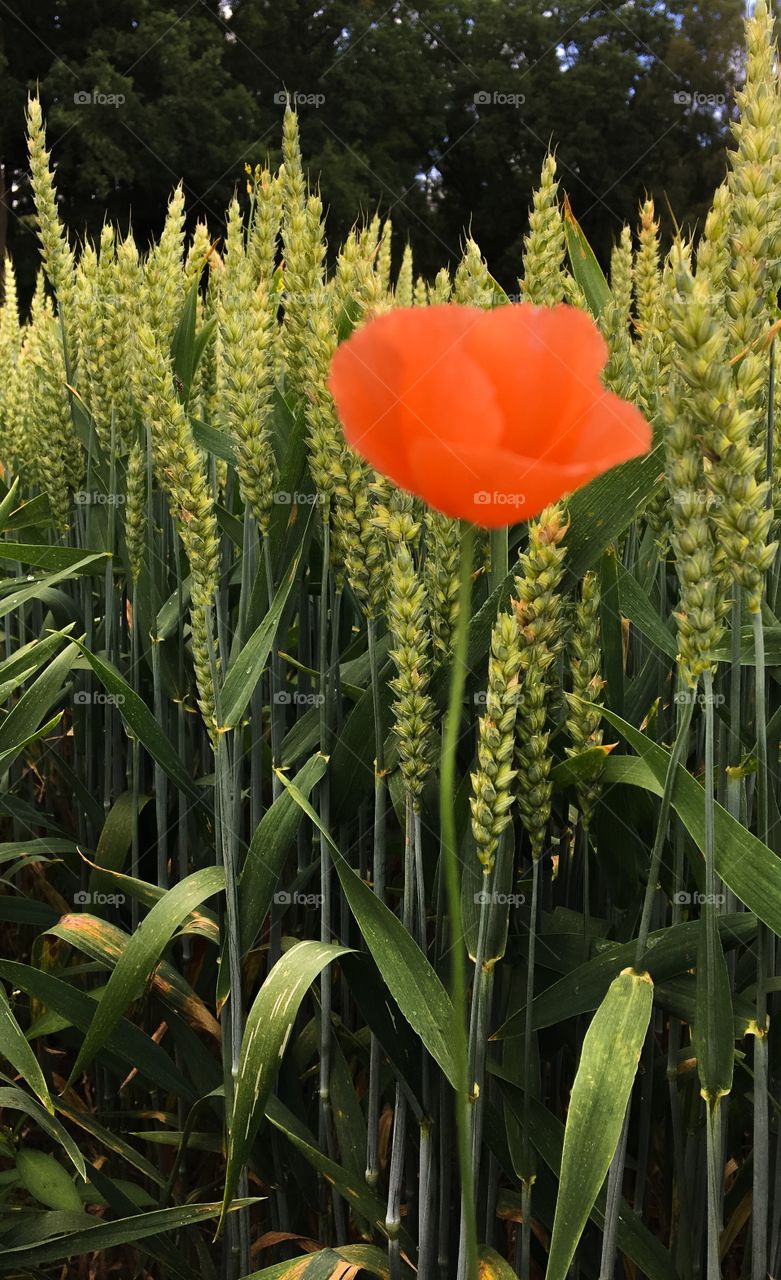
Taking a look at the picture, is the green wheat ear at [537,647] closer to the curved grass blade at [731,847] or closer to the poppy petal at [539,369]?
the curved grass blade at [731,847]

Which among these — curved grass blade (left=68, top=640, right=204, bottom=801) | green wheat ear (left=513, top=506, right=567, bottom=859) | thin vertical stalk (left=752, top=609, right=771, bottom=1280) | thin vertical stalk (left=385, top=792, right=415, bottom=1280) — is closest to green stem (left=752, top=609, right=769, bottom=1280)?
thin vertical stalk (left=752, top=609, right=771, bottom=1280)

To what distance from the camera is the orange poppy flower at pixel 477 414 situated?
1.59 ft

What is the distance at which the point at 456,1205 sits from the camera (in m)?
0.99

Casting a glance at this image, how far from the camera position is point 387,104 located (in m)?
17.4

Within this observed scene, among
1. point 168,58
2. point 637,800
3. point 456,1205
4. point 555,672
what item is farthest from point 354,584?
point 168,58

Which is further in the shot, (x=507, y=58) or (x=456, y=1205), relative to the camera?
(x=507, y=58)

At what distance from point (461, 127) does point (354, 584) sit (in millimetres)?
19768

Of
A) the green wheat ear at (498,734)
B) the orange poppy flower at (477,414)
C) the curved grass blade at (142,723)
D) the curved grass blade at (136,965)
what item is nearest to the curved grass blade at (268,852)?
the curved grass blade at (136,965)

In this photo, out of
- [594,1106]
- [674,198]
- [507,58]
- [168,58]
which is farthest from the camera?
[507,58]

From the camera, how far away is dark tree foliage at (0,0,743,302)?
14.5 meters

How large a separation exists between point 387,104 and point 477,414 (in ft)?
61.8

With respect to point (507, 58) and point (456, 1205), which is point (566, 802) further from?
point (507, 58)

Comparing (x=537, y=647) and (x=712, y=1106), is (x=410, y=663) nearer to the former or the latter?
(x=537, y=647)

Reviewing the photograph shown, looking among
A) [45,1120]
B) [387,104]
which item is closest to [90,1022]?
[45,1120]
